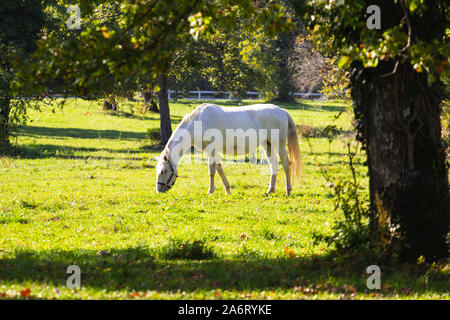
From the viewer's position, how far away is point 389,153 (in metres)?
7.48

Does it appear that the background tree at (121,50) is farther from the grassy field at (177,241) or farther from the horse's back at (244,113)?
the horse's back at (244,113)

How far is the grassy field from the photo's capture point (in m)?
6.86

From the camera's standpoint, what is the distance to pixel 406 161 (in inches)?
292

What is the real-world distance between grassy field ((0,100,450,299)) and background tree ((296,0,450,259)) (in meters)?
0.46

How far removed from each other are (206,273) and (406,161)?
3267mm

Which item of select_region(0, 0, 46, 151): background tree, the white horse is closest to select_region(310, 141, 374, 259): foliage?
Result: the white horse

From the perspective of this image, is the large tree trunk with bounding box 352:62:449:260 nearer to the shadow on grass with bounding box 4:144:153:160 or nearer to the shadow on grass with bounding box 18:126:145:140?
the shadow on grass with bounding box 4:144:153:160

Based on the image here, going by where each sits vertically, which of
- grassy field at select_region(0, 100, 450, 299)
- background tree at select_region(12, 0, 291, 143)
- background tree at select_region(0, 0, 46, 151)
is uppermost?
background tree at select_region(0, 0, 46, 151)

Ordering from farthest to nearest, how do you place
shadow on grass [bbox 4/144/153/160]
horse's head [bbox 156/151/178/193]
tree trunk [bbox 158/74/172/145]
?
tree trunk [bbox 158/74/172/145] → shadow on grass [bbox 4/144/153/160] → horse's head [bbox 156/151/178/193]

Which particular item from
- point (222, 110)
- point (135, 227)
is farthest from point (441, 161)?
point (222, 110)

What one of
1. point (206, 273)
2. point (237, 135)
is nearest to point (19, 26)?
point (237, 135)

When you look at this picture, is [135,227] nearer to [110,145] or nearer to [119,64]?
[119,64]

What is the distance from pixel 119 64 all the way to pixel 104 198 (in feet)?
27.0
